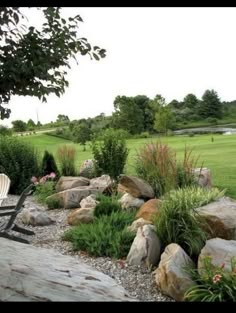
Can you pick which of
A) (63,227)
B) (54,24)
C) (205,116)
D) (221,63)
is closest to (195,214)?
(63,227)

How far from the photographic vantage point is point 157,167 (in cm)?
726

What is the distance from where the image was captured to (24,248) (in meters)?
4.48

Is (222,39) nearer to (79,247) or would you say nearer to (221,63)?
(221,63)

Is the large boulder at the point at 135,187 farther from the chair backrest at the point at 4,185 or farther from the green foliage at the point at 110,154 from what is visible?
the green foliage at the point at 110,154

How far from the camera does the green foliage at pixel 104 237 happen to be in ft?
15.8

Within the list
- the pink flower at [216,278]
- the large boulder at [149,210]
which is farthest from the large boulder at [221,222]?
the pink flower at [216,278]

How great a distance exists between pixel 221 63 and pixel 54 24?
18.2ft

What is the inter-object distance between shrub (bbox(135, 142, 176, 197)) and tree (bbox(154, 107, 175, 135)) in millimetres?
21970

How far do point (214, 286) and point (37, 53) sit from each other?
245 centimetres

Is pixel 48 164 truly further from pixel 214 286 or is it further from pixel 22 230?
pixel 214 286

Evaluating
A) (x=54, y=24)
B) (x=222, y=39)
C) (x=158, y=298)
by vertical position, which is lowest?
(x=158, y=298)

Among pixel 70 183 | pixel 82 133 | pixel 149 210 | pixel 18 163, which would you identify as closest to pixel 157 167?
pixel 149 210

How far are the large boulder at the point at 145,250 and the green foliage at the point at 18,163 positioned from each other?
664 centimetres

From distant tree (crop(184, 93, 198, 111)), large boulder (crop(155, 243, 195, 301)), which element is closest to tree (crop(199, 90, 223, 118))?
distant tree (crop(184, 93, 198, 111))
